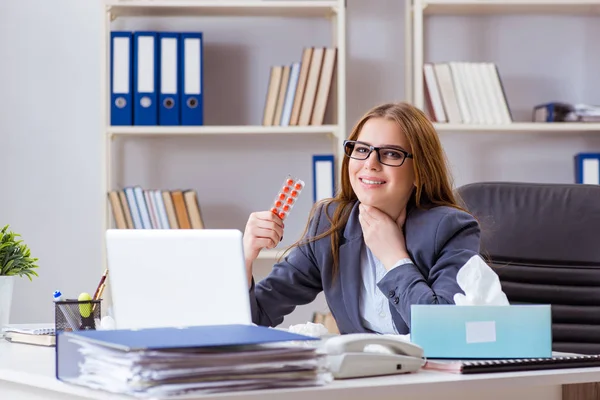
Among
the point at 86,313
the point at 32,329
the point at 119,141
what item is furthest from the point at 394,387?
the point at 119,141

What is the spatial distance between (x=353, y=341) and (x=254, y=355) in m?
0.16

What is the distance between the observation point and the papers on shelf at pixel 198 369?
0.96 m

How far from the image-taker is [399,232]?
6.07 ft

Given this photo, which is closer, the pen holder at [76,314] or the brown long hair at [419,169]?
the pen holder at [76,314]

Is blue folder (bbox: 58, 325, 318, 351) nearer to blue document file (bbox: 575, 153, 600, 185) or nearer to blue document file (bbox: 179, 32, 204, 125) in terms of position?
blue document file (bbox: 179, 32, 204, 125)

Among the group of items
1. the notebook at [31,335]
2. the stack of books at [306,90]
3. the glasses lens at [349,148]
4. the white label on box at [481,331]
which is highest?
the stack of books at [306,90]

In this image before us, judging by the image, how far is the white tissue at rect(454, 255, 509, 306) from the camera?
1.26 meters

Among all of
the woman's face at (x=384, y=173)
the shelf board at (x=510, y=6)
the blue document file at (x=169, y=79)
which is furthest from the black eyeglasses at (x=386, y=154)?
the shelf board at (x=510, y=6)

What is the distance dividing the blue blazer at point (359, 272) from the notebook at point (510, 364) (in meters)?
0.38

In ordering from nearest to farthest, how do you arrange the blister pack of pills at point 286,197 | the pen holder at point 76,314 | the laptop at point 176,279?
the laptop at point 176,279
the pen holder at point 76,314
the blister pack of pills at point 286,197

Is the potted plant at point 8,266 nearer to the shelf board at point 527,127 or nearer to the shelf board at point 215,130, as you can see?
the shelf board at point 215,130

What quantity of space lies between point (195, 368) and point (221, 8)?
8.18 feet

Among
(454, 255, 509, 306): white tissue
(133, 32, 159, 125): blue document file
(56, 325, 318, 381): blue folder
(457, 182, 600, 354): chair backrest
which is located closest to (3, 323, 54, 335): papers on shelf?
(56, 325, 318, 381): blue folder

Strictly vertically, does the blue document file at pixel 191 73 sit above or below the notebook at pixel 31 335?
above
